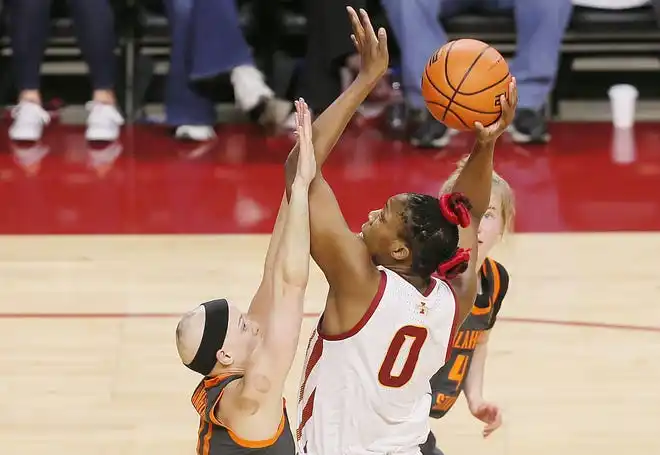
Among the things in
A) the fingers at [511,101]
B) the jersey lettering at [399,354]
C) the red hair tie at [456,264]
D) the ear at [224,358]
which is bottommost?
the ear at [224,358]

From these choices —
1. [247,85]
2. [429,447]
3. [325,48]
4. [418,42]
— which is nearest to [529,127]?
[418,42]

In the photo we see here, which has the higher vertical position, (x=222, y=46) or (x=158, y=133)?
(x=222, y=46)

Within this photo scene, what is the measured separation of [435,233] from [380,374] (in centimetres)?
35

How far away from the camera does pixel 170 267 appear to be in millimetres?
6023

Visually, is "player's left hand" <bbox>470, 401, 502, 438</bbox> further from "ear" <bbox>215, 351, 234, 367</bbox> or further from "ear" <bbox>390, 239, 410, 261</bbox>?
"ear" <bbox>390, 239, 410, 261</bbox>

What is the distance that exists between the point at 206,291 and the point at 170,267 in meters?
0.38

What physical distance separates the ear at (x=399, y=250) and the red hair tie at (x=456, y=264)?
80mm

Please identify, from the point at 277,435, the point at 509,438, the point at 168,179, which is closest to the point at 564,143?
the point at 168,179

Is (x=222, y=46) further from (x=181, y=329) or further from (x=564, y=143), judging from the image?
(x=181, y=329)

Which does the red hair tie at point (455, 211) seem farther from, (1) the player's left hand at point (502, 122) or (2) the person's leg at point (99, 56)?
(2) the person's leg at point (99, 56)

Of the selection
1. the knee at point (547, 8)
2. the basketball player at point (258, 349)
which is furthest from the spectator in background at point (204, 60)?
the basketball player at point (258, 349)

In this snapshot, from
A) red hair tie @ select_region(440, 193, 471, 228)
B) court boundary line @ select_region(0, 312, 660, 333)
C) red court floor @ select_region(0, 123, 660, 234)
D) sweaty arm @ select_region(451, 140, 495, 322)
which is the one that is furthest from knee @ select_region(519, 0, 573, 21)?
red hair tie @ select_region(440, 193, 471, 228)

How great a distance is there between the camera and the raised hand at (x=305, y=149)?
279cm

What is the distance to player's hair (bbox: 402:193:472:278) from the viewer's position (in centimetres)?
280
